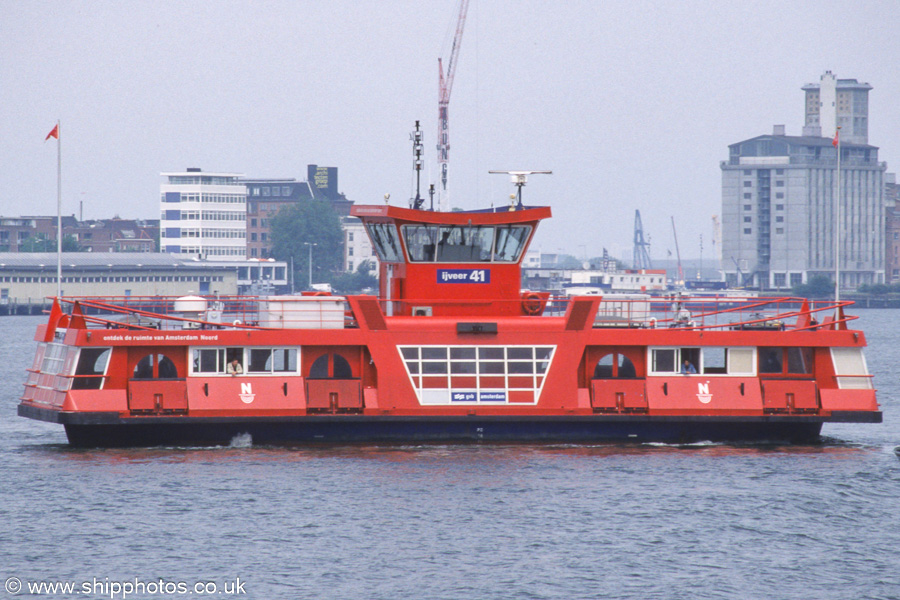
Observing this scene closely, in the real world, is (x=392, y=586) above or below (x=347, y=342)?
below

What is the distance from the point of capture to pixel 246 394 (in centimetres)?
3509

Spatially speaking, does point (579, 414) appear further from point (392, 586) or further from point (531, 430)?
point (392, 586)

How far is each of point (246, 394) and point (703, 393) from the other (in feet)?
44.7

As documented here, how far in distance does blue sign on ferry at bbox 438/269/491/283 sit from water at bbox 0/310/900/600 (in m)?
5.60

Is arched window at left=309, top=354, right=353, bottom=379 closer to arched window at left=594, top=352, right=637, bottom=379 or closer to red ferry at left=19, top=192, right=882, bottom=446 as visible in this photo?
red ferry at left=19, top=192, right=882, bottom=446

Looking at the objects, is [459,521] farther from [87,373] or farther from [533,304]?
[87,373]

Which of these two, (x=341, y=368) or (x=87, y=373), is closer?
(x=87, y=373)

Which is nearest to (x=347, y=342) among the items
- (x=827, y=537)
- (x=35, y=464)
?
(x=35, y=464)

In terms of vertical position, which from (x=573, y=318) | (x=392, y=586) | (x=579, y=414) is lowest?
(x=392, y=586)

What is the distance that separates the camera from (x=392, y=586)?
957 inches

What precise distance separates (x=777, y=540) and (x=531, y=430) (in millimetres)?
9609

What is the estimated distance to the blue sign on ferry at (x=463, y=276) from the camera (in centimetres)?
3834

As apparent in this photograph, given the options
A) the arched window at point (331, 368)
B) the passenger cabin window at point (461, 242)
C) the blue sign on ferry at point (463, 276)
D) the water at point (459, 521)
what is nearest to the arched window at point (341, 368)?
the arched window at point (331, 368)

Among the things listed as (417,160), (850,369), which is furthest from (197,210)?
(850,369)
